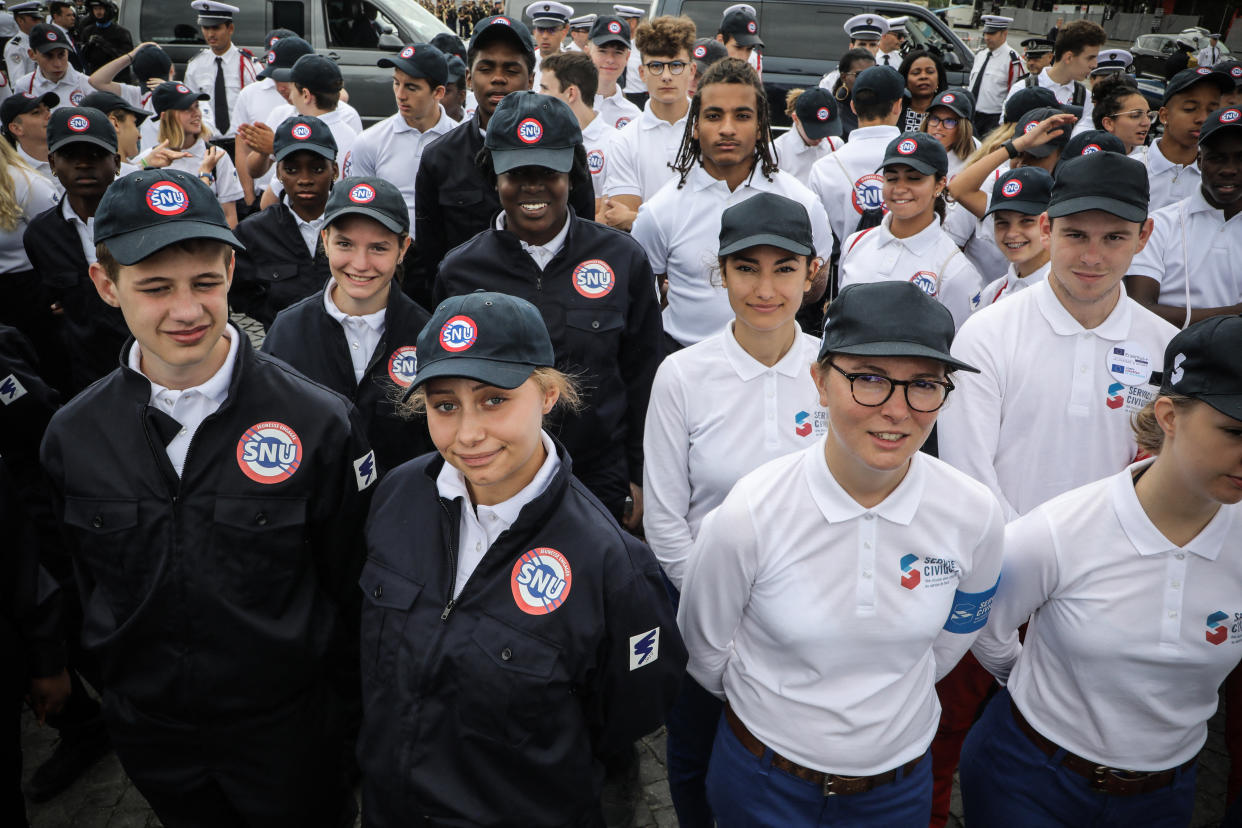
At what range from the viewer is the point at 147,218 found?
90.7 inches

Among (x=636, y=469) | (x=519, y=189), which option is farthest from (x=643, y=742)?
(x=519, y=189)

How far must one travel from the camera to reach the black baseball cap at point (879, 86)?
5641 mm

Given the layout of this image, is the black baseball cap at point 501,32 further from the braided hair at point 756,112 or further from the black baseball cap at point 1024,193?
the black baseball cap at point 1024,193

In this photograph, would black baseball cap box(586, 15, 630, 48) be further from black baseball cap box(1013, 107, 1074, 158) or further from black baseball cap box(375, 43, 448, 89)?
black baseball cap box(1013, 107, 1074, 158)

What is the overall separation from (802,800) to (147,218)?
7.39 feet

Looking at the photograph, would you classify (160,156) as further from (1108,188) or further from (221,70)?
(1108,188)

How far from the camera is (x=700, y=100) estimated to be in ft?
13.0

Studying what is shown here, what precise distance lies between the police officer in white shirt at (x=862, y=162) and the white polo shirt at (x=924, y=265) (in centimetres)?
104

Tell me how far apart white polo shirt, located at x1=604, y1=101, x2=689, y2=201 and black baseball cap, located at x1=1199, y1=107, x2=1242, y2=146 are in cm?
266

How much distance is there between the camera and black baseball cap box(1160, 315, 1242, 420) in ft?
6.59

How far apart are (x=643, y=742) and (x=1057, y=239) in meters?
2.56

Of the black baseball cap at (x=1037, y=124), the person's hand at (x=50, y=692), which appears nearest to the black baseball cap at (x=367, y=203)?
the person's hand at (x=50, y=692)

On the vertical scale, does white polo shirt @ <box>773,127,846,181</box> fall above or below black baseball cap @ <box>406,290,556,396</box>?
above

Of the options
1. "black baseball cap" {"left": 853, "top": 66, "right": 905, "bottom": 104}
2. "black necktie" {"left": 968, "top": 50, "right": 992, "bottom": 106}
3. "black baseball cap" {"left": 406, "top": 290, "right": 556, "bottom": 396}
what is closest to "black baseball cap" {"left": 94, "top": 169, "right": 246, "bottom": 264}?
"black baseball cap" {"left": 406, "top": 290, "right": 556, "bottom": 396}
